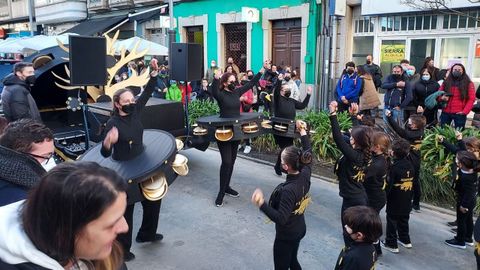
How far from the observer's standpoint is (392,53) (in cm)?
1191

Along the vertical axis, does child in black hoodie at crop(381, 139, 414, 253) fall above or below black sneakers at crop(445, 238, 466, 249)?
above

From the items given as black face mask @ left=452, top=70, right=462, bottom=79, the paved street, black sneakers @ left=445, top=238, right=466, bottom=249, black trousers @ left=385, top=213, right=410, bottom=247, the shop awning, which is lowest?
the paved street

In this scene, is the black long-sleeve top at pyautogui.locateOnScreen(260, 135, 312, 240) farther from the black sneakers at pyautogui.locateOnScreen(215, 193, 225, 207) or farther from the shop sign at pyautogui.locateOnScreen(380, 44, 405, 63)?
the shop sign at pyautogui.locateOnScreen(380, 44, 405, 63)

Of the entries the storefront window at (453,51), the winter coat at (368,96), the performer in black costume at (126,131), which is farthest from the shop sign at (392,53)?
the performer in black costume at (126,131)

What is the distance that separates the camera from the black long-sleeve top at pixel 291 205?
3234mm

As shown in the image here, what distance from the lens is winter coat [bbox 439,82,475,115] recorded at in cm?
787

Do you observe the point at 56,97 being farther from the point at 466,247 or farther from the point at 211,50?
the point at 211,50

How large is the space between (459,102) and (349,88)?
235 cm

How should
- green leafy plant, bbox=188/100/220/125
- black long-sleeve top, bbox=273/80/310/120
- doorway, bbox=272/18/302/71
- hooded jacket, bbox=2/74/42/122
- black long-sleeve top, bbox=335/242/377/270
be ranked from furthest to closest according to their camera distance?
1. doorway, bbox=272/18/302/71
2. green leafy plant, bbox=188/100/220/125
3. black long-sleeve top, bbox=273/80/310/120
4. hooded jacket, bbox=2/74/42/122
5. black long-sleeve top, bbox=335/242/377/270

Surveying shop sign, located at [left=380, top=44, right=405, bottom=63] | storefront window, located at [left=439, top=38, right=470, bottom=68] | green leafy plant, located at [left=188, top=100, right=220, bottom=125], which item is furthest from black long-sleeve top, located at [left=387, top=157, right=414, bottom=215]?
shop sign, located at [left=380, top=44, right=405, bottom=63]

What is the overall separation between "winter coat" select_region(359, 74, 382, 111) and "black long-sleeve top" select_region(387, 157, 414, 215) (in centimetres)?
520

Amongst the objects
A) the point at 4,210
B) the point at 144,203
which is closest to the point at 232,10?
the point at 144,203

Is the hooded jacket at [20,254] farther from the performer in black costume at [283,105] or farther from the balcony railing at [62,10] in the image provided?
the balcony railing at [62,10]

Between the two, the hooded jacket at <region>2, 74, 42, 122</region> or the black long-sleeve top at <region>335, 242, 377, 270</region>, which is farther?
the hooded jacket at <region>2, 74, 42, 122</region>
